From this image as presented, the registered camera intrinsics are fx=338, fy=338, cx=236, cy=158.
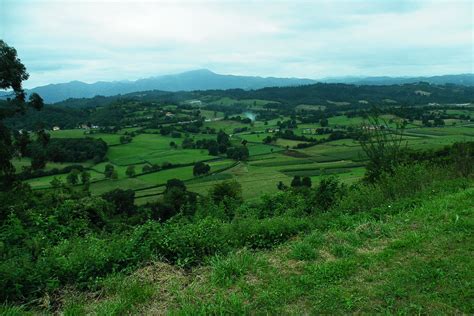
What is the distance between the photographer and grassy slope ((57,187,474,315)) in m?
3.54

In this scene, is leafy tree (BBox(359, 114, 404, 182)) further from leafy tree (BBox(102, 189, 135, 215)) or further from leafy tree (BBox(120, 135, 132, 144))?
leafy tree (BBox(120, 135, 132, 144))

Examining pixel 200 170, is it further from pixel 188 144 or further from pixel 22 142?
pixel 22 142

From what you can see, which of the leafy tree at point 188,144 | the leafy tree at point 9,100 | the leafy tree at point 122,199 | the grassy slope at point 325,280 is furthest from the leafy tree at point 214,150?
the grassy slope at point 325,280

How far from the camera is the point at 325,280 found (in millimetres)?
4059

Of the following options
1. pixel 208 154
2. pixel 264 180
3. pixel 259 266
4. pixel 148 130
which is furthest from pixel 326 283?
pixel 148 130

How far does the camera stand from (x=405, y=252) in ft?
15.4

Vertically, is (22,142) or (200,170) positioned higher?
(22,142)

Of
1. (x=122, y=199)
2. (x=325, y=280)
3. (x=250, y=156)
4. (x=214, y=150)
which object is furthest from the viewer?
(x=214, y=150)

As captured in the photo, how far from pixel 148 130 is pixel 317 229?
216 ft

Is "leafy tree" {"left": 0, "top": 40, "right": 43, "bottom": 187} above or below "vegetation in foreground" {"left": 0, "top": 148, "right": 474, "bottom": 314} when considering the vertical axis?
above

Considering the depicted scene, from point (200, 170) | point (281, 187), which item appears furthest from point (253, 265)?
point (200, 170)

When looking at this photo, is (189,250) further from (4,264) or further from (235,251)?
(4,264)

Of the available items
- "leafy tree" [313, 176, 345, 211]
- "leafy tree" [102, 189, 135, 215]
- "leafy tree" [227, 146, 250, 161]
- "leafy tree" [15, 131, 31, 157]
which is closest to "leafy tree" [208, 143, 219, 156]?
"leafy tree" [227, 146, 250, 161]

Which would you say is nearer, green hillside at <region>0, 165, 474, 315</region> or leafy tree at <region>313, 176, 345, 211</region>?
green hillside at <region>0, 165, 474, 315</region>
